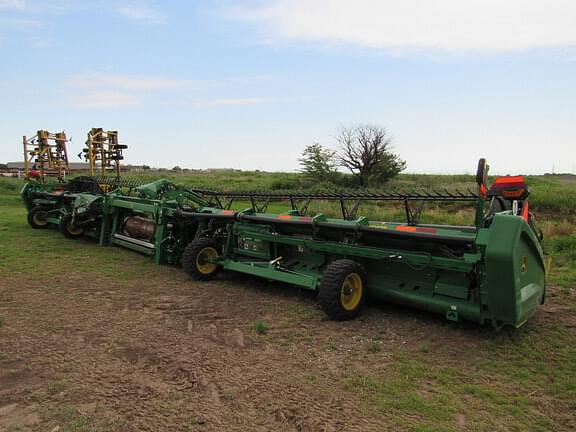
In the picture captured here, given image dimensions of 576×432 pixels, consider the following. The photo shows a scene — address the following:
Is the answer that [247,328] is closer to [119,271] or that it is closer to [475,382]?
[475,382]

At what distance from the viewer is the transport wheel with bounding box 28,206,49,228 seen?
43.7ft

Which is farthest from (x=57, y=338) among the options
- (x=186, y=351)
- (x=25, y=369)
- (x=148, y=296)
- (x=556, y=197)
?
(x=556, y=197)

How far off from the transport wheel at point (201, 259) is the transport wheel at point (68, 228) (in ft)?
17.1

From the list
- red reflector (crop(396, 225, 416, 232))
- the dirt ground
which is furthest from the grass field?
red reflector (crop(396, 225, 416, 232))

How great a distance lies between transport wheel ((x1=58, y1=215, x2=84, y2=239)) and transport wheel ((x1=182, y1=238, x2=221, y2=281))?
5.22 metres

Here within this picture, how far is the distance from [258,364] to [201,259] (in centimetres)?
353

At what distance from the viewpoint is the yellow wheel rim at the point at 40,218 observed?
1332 centimetres

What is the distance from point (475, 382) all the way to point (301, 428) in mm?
1607

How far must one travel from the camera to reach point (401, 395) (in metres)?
3.71

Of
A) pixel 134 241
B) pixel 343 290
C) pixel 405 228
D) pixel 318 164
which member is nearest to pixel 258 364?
pixel 343 290

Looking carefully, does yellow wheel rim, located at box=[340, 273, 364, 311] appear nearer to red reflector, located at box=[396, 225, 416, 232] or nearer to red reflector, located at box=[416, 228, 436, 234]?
red reflector, located at box=[396, 225, 416, 232]

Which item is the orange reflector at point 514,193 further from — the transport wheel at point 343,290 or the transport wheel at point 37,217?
the transport wheel at point 37,217

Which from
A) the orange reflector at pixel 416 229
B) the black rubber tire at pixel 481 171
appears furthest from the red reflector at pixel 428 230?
the black rubber tire at pixel 481 171

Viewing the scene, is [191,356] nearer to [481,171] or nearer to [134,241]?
[481,171]
